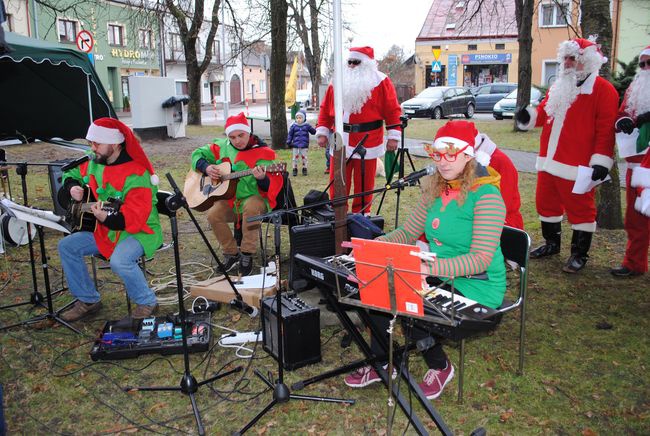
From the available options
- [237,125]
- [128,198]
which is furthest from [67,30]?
[128,198]

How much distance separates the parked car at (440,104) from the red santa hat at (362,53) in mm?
→ 16034

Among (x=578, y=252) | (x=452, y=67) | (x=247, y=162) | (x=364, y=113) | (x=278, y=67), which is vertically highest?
(x=452, y=67)

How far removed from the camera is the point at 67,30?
30.1 metres

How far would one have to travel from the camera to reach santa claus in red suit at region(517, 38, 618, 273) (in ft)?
14.9

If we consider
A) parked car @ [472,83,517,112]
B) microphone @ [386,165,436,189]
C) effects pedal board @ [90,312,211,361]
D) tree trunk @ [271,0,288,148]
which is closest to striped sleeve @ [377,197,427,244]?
microphone @ [386,165,436,189]

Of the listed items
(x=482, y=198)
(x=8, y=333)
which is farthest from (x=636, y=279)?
(x=8, y=333)

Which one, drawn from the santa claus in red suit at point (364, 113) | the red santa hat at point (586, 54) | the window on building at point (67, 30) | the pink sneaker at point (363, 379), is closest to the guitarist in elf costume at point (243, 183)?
the santa claus in red suit at point (364, 113)

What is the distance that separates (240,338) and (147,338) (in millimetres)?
624

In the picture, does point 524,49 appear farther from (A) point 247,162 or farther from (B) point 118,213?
(B) point 118,213

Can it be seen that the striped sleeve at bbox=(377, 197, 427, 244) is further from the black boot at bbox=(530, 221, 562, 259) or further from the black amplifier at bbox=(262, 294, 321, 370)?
the black boot at bbox=(530, 221, 562, 259)

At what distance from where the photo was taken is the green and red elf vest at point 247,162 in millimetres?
4965

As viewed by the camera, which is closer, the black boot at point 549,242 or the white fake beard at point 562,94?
the white fake beard at point 562,94

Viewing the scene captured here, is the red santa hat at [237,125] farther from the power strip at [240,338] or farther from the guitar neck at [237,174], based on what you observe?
the power strip at [240,338]

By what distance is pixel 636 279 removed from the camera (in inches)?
188
